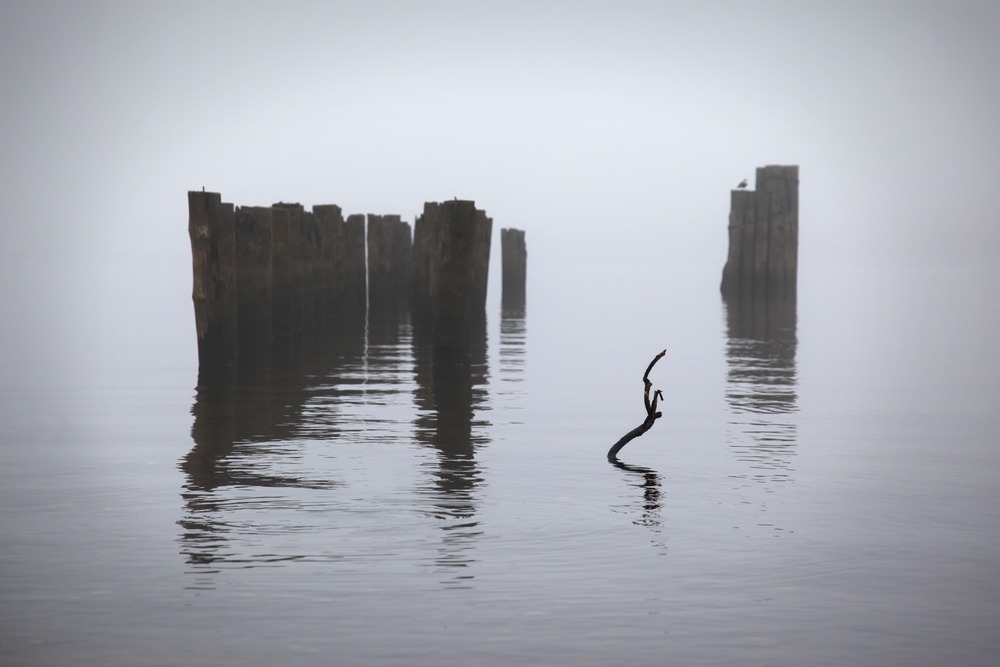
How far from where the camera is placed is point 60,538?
6.54 meters

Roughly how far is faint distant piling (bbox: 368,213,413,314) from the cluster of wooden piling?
24mm

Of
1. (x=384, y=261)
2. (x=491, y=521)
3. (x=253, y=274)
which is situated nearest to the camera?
(x=491, y=521)

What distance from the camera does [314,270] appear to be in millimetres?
20281

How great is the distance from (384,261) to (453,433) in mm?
15293

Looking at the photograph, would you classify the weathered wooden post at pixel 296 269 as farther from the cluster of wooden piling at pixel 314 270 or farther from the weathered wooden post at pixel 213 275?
the weathered wooden post at pixel 213 275

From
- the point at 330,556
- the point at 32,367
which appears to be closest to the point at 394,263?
the point at 32,367

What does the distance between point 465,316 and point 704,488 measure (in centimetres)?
695

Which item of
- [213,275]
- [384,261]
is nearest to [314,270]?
[384,261]

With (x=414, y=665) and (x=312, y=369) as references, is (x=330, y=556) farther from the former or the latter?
(x=312, y=369)

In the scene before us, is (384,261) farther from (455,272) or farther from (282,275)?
(455,272)

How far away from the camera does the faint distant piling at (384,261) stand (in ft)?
81.5

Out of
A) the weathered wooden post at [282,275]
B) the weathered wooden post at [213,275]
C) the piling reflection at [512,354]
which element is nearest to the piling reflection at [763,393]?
the piling reflection at [512,354]

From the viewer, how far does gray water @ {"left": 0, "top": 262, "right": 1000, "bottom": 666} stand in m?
5.11

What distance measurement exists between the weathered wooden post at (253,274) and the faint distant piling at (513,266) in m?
16.8
